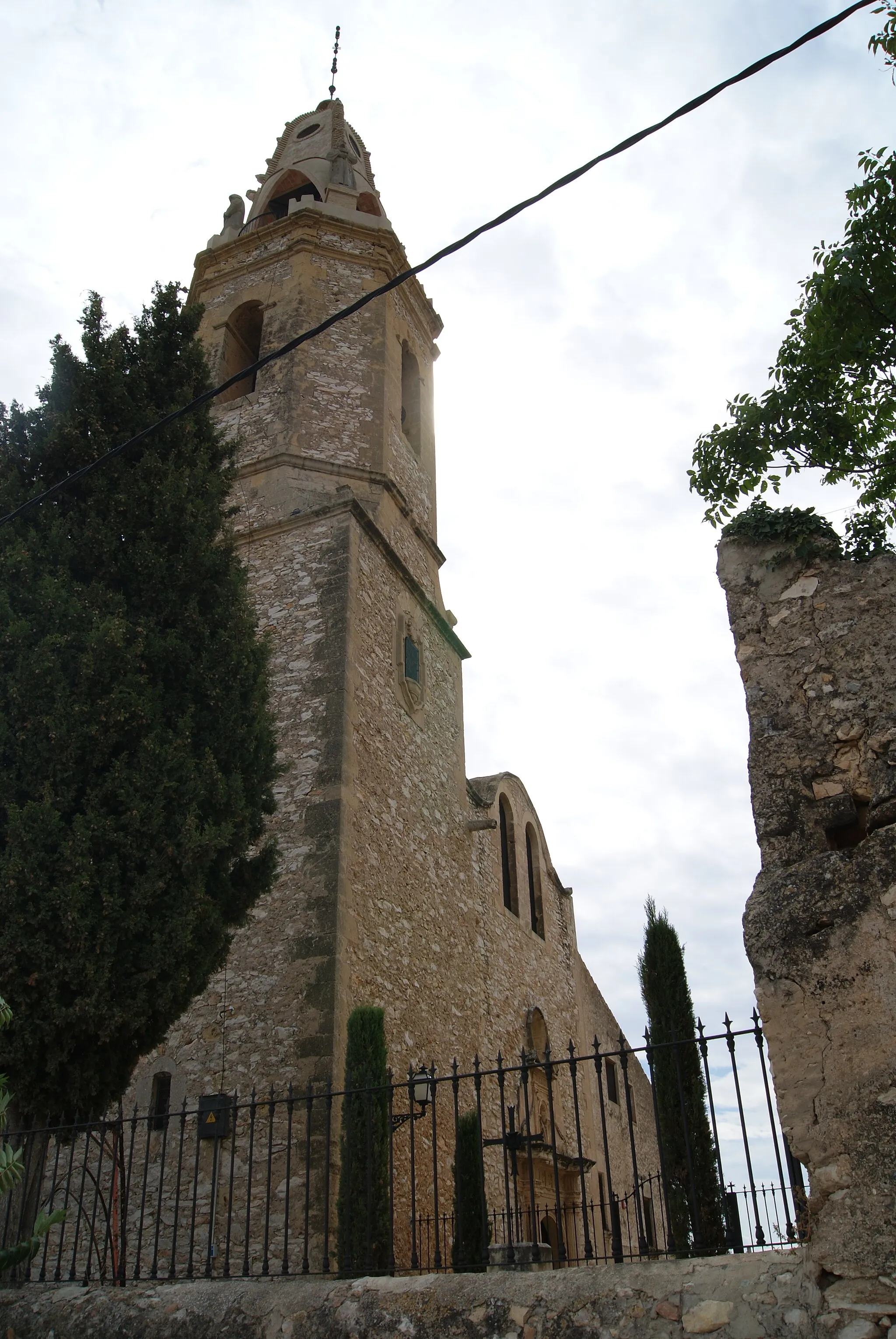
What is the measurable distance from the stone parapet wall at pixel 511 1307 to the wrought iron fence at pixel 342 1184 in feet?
0.70

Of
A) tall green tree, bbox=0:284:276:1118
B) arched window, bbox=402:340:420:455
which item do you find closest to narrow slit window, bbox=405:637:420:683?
arched window, bbox=402:340:420:455

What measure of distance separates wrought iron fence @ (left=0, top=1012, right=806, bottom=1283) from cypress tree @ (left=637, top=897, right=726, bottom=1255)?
0.19 feet

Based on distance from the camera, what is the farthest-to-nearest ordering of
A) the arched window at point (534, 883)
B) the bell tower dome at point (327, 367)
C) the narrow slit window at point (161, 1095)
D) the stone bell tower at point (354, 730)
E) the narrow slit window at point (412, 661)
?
the arched window at point (534, 883), the bell tower dome at point (327, 367), the narrow slit window at point (412, 661), the stone bell tower at point (354, 730), the narrow slit window at point (161, 1095)

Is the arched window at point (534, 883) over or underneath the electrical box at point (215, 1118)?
over

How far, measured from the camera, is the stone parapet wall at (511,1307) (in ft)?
11.1

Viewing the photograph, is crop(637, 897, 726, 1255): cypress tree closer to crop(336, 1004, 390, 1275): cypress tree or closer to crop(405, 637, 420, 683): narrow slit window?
crop(336, 1004, 390, 1275): cypress tree

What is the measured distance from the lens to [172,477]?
8.11 meters

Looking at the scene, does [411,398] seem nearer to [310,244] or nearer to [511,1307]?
[310,244]

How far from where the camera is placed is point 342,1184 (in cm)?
639

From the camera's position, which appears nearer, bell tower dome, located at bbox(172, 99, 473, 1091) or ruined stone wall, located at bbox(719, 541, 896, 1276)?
ruined stone wall, located at bbox(719, 541, 896, 1276)

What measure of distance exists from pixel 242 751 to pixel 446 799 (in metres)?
6.33

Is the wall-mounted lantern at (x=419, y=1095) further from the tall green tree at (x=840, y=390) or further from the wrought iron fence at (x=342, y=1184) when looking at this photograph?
the tall green tree at (x=840, y=390)

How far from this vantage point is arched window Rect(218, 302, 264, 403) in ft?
51.5

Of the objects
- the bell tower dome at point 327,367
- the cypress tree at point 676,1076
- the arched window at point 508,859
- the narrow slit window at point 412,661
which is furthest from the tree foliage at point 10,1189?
the arched window at point 508,859
